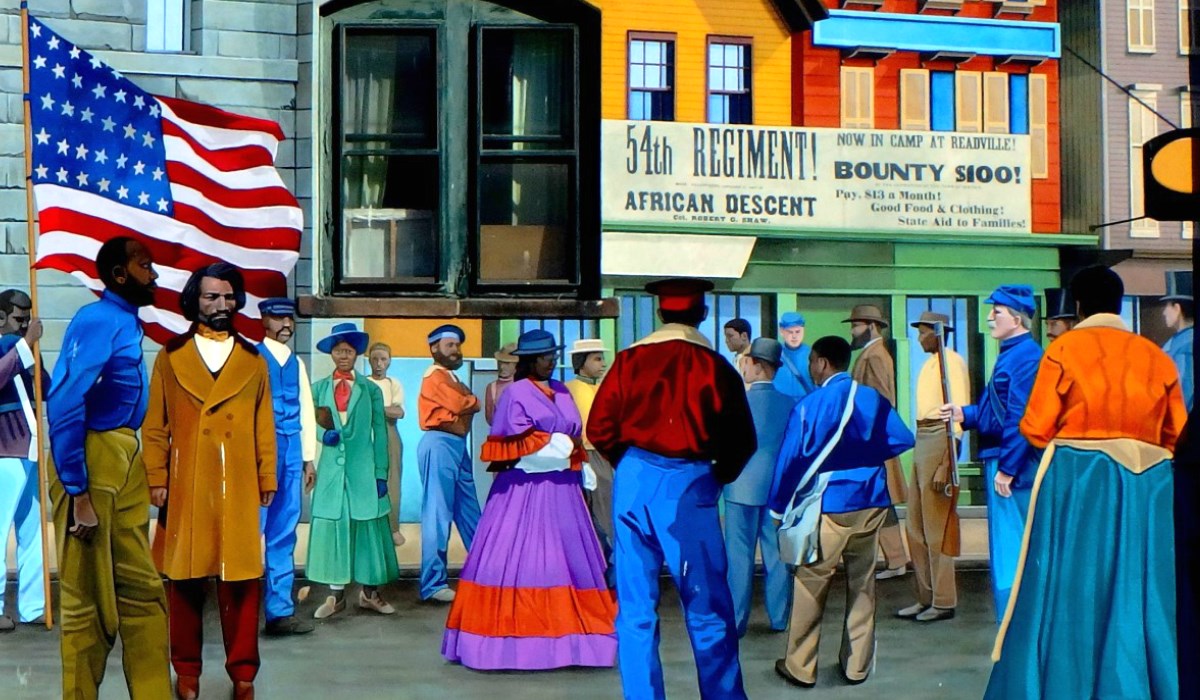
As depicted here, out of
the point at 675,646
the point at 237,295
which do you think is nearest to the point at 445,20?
the point at 237,295

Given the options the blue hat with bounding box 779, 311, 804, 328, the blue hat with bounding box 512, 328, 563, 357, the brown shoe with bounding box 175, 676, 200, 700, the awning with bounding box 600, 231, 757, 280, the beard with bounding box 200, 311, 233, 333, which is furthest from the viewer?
the blue hat with bounding box 779, 311, 804, 328

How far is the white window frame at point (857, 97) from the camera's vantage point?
852 centimetres

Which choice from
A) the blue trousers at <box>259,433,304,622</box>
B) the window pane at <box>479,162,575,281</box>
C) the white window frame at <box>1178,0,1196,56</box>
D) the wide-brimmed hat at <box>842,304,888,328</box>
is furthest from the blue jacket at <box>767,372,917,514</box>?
the white window frame at <box>1178,0,1196,56</box>

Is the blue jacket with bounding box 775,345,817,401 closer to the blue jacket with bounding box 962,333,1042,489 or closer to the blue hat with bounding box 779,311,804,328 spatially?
the blue hat with bounding box 779,311,804,328

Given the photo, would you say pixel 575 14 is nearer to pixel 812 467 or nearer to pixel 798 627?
pixel 812 467

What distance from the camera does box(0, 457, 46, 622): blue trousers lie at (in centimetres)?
804

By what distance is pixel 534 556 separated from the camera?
764cm

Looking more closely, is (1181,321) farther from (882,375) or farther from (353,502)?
(353,502)

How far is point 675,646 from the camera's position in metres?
8.05

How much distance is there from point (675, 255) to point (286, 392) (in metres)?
2.05

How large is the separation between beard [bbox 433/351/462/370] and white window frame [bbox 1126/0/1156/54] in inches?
146

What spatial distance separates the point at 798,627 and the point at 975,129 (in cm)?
280

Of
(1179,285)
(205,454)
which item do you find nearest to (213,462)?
(205,454)

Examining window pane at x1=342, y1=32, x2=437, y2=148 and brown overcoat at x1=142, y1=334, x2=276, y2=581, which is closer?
brown overcoat at x1=142, y1=334, x2=276, y2=581
